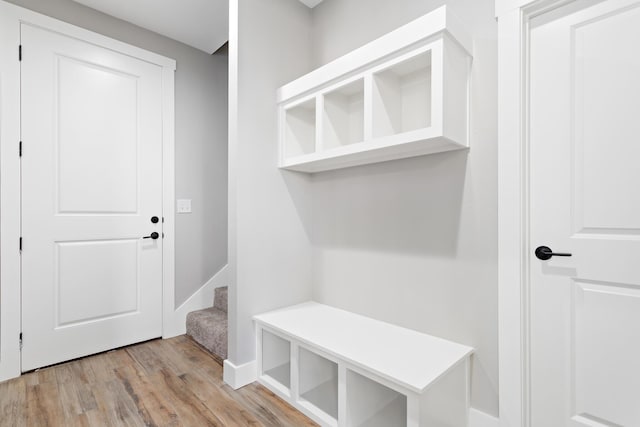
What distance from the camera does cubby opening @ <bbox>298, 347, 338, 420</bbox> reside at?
1640 mm

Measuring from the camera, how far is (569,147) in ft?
4.00

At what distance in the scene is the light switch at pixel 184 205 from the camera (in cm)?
269

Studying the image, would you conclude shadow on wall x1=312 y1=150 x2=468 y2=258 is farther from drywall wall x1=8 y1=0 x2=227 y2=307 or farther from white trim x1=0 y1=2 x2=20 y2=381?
white trim x1=0 y1=2 x2=20 y2=381

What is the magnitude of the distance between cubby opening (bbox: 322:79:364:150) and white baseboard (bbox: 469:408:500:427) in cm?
149

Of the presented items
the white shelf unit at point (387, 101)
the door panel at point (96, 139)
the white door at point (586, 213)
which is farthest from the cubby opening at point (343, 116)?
the door panel at point (96, 139)

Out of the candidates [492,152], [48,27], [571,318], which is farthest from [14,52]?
[571,318]

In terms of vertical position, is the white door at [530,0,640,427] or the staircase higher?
the white door at [530,0,640,427]

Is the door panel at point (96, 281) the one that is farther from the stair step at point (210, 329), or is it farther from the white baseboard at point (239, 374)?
the white baseboard at point (239, 374)

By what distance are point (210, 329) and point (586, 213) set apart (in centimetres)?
234

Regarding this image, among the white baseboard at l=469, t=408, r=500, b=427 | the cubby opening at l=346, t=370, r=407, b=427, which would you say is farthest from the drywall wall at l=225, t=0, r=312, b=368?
the white baseboard at l=469, t=408, r=500, b=427

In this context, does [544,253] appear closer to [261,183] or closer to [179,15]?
[261,183]

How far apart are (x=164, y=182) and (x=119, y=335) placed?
1.22 meters

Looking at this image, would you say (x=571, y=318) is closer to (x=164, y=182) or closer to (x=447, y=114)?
(x=447, y=114)

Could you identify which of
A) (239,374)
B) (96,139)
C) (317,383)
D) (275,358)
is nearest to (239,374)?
(239,374)
